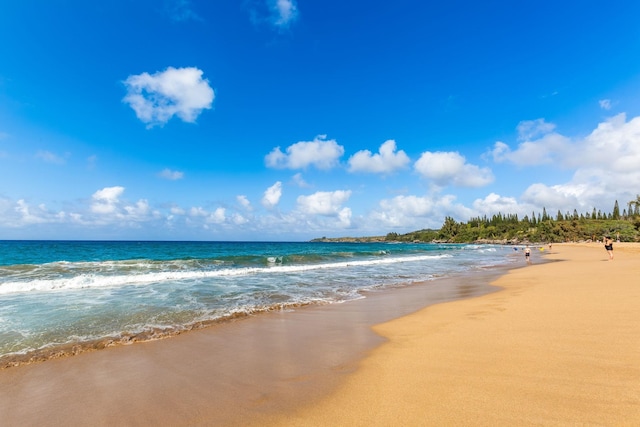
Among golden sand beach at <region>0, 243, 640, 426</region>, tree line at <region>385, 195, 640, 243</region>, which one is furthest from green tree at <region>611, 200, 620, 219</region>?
golden sand beach at <region>0, 243, 640, 426</region>

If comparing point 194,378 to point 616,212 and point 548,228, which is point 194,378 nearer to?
point 548,228

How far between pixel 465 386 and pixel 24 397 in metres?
5.95

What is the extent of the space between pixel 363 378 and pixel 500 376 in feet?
5.83

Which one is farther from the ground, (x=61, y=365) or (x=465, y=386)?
(x=465, y=386)

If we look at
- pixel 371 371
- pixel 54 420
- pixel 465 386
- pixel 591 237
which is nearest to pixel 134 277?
pixel 54 420

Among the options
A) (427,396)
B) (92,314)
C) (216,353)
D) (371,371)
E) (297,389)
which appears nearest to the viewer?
(427,396)

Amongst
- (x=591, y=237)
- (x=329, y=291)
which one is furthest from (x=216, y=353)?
(x=591, y=237)

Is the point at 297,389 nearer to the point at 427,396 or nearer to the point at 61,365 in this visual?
the point at 427,396

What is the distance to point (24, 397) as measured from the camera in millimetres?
4301

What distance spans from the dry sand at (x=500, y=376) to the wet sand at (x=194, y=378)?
0.48 m

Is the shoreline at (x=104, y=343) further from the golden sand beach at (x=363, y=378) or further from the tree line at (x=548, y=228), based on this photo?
the tree line at (x=548, y=228)

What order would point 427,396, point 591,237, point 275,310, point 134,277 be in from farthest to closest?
1. point 591,237
2. point 134,277
3. point 275,310
4. point 427,396

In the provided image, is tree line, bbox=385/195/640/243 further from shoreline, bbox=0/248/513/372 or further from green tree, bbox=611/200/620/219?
shoreline, bbox=0/248/513/372

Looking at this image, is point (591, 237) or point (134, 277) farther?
point (591, 237)
